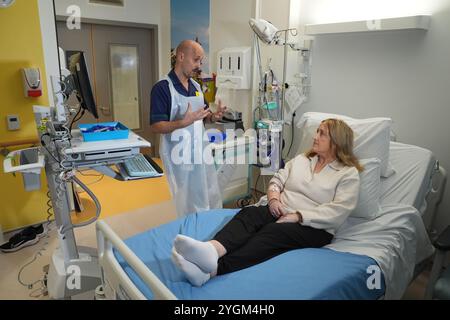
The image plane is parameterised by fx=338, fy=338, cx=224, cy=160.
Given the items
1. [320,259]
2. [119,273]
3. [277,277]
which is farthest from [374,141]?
[119,273]

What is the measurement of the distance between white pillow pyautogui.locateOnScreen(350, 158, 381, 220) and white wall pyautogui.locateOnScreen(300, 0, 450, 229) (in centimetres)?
66

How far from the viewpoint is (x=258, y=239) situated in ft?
5.28

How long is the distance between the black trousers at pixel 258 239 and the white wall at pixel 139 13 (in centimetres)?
325

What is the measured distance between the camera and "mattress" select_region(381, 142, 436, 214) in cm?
198

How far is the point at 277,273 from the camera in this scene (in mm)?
1406

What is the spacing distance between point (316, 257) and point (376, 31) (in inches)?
64.5

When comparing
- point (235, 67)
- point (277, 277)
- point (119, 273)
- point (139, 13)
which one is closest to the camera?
point (119, 273)

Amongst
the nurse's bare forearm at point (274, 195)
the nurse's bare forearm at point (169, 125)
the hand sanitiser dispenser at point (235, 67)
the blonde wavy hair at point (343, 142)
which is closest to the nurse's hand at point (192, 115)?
the nurse's bare forearm at point (169, 125)

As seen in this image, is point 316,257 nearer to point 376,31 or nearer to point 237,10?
point 376,31

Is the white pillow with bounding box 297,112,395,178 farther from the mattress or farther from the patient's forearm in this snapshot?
the patient's forearm

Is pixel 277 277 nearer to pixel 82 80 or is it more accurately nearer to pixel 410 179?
pixel 410 179

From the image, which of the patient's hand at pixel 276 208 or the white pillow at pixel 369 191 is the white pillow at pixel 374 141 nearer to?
the white pillow at pixel 369 191

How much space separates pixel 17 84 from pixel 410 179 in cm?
278

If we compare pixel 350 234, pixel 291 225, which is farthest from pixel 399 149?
pixel 291 225
